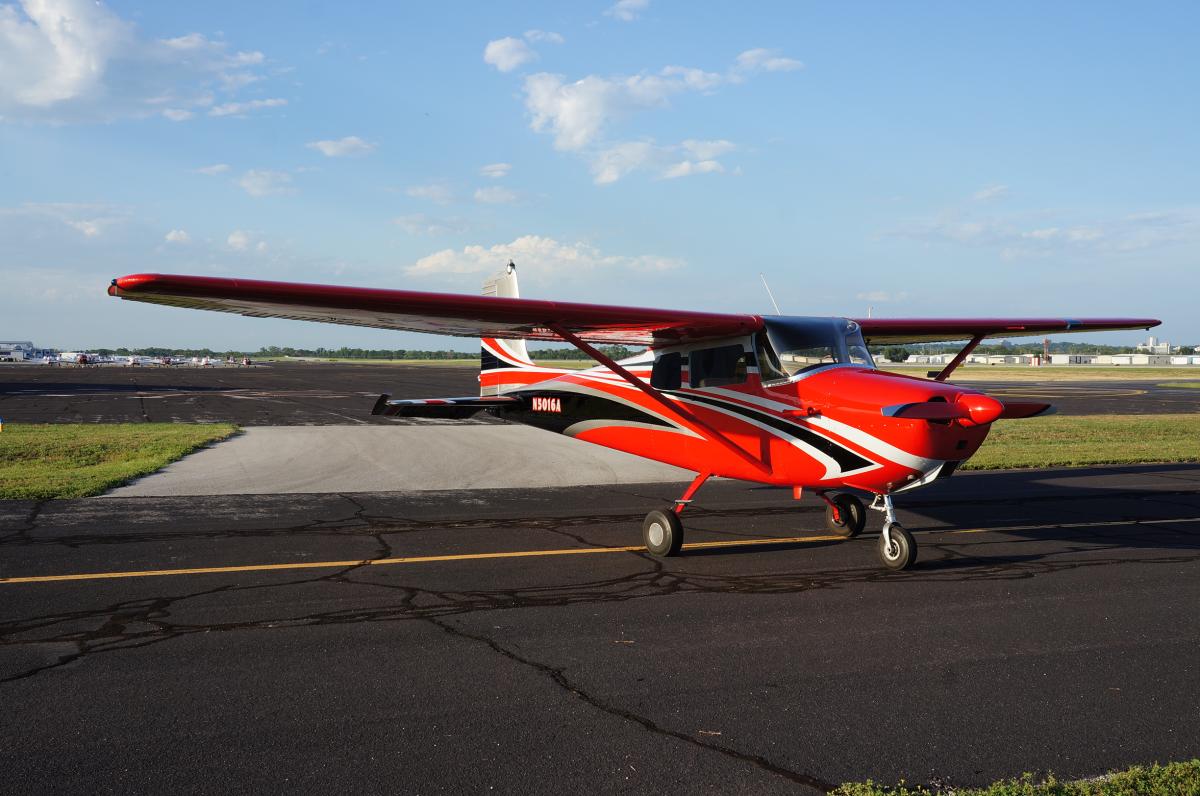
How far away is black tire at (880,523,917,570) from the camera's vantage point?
26.3 feet

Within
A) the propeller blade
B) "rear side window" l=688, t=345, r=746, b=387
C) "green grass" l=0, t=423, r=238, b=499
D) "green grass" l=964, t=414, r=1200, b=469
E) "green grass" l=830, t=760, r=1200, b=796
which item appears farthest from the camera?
"green grass" l=964, t=414, r=1200, b=469

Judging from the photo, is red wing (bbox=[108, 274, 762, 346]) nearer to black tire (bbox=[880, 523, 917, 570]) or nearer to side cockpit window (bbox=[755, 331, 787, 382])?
side cockpit window (bbox=[755, 331, 787, 382])

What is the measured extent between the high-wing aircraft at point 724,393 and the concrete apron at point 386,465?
260 cm

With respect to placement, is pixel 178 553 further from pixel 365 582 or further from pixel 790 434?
pixel 790 434

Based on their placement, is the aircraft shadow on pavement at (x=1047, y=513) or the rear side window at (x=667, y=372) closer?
the aircraft shadow on pavement at (x=1047, y=513)

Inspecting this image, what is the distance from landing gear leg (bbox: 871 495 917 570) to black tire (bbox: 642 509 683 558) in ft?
6.55

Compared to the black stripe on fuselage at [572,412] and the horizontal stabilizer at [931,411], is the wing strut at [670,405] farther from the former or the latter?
the horizontal stabilizer at [931,411]

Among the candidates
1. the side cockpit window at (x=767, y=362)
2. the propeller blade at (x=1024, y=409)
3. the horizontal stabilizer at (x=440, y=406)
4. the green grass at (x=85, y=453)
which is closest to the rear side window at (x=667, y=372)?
the side cockpit window at (x=767, y=362)

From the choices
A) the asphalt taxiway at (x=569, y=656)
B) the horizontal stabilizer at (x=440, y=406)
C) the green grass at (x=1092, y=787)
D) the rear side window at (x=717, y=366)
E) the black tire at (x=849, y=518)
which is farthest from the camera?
the horizontal stabilizer at (x=440, y=406)

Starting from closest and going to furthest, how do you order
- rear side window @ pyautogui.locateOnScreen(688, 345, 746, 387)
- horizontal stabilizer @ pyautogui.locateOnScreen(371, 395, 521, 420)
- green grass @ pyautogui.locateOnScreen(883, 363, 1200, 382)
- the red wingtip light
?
the red wingtip light → rear side window @ pyautogui.locateOnScreen(688, 345, 746, 387) → horizontal stabilizer @ pyautogui.locateOnScreen(371, 395, 521, 420) → green grass @ pyautogui.locateOnScreen(883, 363, 1200, 382)

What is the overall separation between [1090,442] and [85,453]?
22.1 meters

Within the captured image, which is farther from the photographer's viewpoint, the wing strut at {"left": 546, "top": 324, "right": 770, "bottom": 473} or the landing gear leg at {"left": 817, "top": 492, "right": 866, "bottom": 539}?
the landing gear leg at {"left": 817, "top": 492, "right": 866, "bottom": 539}

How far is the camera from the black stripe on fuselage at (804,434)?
802 centimetres

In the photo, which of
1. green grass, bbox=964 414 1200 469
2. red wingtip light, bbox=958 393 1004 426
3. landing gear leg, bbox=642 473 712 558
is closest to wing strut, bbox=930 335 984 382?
red wingtip light, bbox=958 393 1004 426
